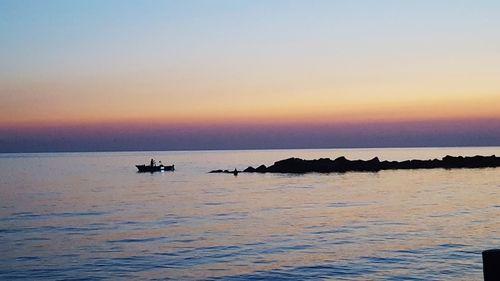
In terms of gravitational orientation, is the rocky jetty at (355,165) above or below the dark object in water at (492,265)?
above

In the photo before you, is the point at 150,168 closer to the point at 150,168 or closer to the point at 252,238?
the point at 150,168

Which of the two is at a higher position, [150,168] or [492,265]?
[150,168]

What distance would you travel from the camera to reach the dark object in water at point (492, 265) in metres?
7.12

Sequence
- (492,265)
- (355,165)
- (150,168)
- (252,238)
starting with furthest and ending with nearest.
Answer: (150,168)
(355,165)
(252,238)
(492,265)

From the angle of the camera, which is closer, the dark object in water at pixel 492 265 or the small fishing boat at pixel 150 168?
the dark object in water at pixel 492 265

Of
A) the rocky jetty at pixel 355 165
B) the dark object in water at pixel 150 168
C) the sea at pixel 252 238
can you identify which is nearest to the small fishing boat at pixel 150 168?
the dark object in water at pixel 150 168

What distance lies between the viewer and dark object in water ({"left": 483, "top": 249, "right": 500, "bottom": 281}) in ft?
23.4

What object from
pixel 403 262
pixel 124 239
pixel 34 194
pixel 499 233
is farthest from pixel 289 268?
pixel 34 194

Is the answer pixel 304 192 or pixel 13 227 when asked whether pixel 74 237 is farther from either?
pixel 304 192

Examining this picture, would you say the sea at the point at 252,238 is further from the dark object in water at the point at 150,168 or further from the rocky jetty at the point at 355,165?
the dark object in water at the point at 150,168

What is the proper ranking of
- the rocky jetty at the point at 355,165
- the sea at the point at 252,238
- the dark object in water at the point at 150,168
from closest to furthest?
the sea at the point at 252,238
the rocky jetty at the point at 355,165
the dark object in water at the point at 150,168

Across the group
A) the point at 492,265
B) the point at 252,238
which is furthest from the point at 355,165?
the point at 492,265

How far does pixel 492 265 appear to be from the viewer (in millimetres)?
7176

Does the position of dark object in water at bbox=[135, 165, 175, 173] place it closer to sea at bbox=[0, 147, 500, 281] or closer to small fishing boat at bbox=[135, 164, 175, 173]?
small fishing boat at bbox=[135, 164, 175, 173]
